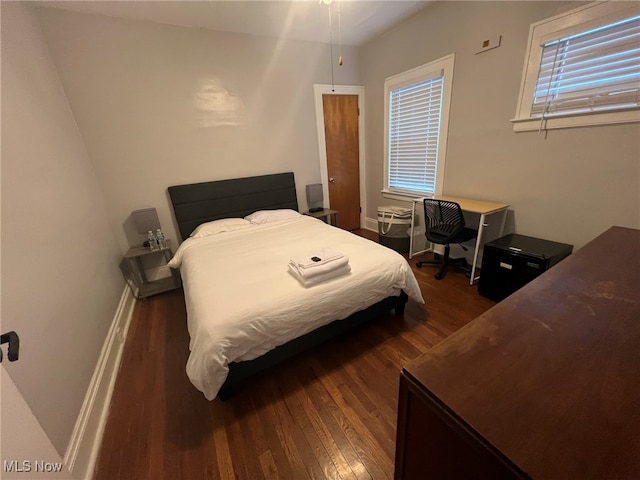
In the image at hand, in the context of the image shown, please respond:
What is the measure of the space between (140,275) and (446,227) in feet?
11.4

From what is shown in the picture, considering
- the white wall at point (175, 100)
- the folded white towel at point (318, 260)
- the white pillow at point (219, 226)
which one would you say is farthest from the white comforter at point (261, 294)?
the white wall at point (175, 100)

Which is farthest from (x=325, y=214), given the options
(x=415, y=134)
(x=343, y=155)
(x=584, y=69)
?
(x=584, y=69)

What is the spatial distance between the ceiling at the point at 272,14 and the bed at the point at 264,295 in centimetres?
163

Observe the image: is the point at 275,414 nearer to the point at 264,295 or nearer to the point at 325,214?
the point at 264,295

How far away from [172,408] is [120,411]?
0.33m

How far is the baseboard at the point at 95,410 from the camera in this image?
3.95 feet

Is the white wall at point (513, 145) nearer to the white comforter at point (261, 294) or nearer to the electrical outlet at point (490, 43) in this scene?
the electrical outlet at point (490, 43)

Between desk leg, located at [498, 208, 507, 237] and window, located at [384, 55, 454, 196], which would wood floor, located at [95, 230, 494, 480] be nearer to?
desk leg, located at [498, 208, 507, 237]

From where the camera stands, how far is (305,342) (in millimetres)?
1666

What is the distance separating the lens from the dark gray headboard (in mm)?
2934

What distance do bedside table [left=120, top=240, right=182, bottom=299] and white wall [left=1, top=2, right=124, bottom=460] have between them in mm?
321

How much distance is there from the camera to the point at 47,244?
1.45 m

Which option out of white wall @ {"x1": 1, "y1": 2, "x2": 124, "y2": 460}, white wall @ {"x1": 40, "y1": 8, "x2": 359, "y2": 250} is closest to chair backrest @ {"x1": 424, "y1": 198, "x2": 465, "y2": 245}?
white wall @ {"x1": 40, "y1": 8, "x2": 359, "y2": 250}

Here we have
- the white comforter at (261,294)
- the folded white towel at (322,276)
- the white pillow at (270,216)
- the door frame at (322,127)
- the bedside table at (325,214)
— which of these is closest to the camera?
the white comforter at (261,294)
